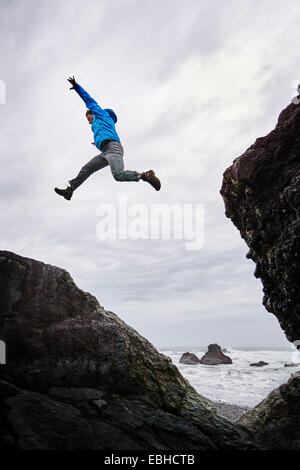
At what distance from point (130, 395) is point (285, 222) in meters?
5.15

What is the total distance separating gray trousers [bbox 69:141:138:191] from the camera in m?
7.04

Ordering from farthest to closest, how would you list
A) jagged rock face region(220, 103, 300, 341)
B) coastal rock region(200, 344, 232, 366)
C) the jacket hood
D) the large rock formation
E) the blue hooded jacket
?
coastal rock region(200, 344, 232, 366), the jacket hood, the blue hooded jacket, jagged rock face region(220, 103, 300, 341), the large rock formation

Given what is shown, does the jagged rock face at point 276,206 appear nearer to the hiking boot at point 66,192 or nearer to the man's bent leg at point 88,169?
the man's bent leg at point 88,169

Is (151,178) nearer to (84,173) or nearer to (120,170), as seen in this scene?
(120,170)

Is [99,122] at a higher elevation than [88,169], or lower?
higher

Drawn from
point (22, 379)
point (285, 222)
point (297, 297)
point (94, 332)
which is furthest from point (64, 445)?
point (285, 222)

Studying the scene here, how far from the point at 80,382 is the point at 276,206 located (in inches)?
230

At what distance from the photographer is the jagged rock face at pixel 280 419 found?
6492mm

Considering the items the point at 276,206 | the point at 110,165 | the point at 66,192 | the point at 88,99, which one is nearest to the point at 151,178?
the point at 110,165

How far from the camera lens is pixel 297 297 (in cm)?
732

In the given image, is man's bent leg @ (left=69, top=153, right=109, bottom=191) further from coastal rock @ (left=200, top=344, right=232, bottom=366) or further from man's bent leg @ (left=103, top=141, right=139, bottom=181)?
coastal rock @ (left=200, top=344, right=232, bottom=366)

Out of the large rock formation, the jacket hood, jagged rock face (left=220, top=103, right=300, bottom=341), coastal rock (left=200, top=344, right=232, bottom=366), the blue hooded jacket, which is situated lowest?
coastal rock (left=200, top=344, right=232, bottom=366)

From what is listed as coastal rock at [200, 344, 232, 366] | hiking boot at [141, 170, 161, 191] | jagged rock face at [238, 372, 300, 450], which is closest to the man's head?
hiking boot at [141, 170, 161, 191]

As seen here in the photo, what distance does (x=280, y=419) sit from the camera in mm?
6859
